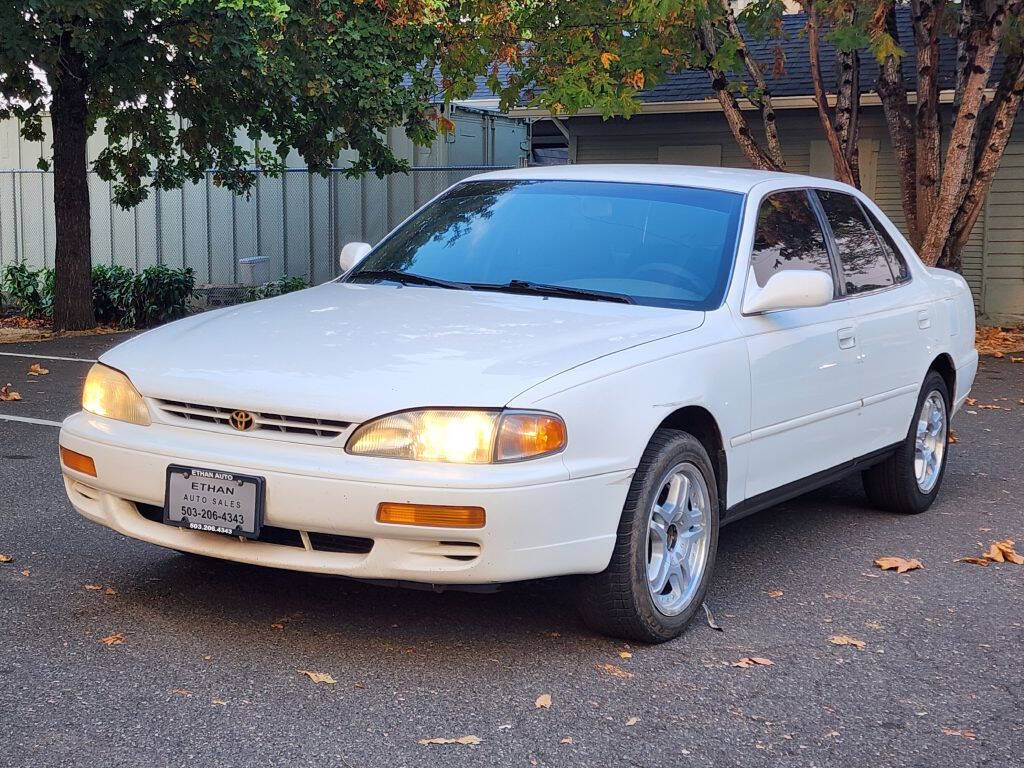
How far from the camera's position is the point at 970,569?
→ 566 cm

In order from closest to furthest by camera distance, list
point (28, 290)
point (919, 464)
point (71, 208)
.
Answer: point (919, 464), point (71, 208), point (28, 290)

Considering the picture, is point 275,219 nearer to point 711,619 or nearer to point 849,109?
point 849,109

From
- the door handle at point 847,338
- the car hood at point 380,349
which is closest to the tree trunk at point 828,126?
the door handle at point 847,338

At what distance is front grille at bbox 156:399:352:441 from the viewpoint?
4.04 meters

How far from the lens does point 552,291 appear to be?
511cm

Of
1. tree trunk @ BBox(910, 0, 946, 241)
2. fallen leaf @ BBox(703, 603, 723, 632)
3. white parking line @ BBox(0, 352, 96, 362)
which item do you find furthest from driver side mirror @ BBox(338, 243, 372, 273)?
tree trunk @ BBox(910, 0, 946, 241)

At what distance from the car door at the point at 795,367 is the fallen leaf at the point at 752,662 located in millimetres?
816

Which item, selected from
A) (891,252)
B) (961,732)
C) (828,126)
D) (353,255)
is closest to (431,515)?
(961,732)

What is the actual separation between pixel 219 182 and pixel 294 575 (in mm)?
14715

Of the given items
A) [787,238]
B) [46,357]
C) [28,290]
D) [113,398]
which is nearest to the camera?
[113,398]

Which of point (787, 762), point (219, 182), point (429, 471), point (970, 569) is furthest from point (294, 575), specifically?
point (219, 182)

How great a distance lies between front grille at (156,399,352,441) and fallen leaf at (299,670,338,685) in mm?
707

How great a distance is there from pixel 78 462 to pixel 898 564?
3312 mm

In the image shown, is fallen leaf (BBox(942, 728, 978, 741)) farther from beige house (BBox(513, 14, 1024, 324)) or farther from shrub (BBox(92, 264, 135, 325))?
shrub (BBox(92, 264, 135, 325))
